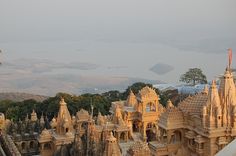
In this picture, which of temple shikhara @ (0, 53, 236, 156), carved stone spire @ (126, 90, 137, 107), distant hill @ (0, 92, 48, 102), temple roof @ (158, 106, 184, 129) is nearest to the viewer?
temple shikhara @ (0, 53, 236, 156)

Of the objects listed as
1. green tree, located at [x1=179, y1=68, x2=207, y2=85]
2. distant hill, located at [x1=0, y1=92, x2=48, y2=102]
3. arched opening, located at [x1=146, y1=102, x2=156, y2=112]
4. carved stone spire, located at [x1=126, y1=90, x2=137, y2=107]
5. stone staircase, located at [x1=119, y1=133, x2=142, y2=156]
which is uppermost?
green tree, located at [x1=179, y1=68, x2=207, y2=85]

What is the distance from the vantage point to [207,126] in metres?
16.4

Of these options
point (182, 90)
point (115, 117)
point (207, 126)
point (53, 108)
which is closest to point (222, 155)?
point (207, 126)

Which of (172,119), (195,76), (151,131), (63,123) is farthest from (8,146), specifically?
(195,76)

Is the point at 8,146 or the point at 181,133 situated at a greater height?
the point at 181,133

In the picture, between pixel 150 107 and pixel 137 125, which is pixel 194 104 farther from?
pixel 137 125

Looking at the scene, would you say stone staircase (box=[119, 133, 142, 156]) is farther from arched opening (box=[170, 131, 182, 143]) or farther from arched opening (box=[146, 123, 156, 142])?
arched opening (box=[170, 131, 182, 143])

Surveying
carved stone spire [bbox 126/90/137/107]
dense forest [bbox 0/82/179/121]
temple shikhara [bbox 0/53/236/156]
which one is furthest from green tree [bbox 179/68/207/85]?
temple shikhara [bbox 0/53/236/156]

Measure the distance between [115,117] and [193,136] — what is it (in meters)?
8.81

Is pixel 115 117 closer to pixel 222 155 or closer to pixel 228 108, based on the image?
pixel 228 108

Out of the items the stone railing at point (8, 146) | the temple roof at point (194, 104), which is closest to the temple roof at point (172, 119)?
the temple roof at point (194, 104)

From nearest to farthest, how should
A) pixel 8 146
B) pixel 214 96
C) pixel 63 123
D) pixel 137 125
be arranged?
pixel 214 96 → pixel 63 123 → pixel 8 146 → pixel 137 125

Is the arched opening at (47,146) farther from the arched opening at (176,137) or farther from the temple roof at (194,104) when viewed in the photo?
the temple roof at (194,104)

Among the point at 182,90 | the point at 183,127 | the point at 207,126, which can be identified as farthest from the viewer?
the point at 182,90
